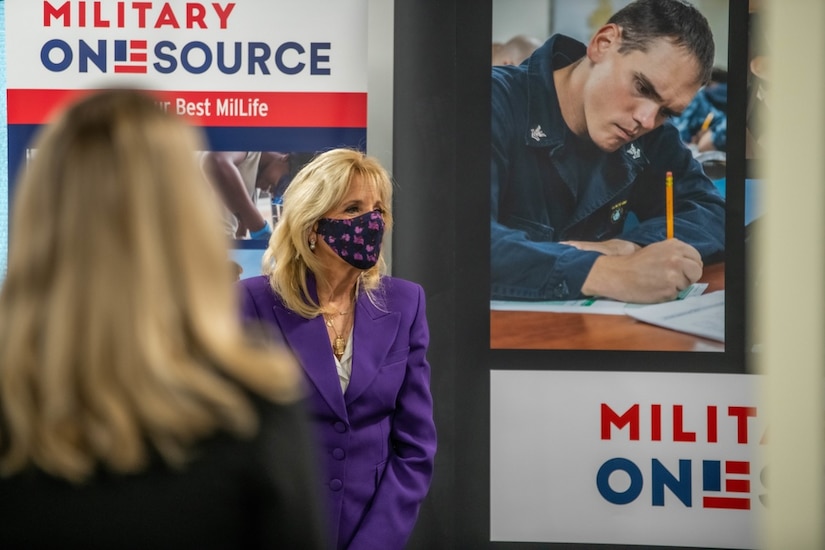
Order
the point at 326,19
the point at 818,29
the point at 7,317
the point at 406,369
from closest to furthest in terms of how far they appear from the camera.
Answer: the point at 818,29 < the point at 7,317 < the point at 406,369 < the point at 326,19

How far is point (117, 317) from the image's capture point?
1.13 meters

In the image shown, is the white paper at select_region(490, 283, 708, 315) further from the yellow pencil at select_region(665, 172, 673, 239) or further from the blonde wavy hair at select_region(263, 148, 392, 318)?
the blonde wavy hair at select_region(263, 148, 392, 318)

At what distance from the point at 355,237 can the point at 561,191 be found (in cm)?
139

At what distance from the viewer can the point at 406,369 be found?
107 inches

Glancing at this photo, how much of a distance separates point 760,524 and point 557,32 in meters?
1.99

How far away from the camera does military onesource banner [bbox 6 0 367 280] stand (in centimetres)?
377

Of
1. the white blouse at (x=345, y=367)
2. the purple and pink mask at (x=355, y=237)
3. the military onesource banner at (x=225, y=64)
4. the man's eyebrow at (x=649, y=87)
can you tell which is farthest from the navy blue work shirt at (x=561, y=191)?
the white blouse at (x=345, y=367)

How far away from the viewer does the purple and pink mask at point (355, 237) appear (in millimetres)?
2705

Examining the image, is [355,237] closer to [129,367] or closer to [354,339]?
[354,339]

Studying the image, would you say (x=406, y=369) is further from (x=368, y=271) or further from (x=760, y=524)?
(x=760, y=524)

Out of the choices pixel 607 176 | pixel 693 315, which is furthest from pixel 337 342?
pixel 693 315

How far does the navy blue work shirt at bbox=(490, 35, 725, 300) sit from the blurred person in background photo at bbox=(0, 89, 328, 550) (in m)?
2.75

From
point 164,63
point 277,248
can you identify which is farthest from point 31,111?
point 277,248

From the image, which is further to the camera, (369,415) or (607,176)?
(607,176)
